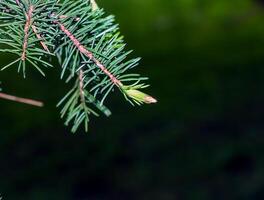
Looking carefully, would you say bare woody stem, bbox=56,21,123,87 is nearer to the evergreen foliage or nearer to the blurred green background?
the evergreen foliage

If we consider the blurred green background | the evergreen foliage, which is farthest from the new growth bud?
the blurred green background

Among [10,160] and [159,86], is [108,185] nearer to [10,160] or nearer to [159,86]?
[10,160]

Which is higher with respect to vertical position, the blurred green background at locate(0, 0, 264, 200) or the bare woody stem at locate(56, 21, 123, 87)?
the bare woody stem at locate(56, 21, 123, 87)

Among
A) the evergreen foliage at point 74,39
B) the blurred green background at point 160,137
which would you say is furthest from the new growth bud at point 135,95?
the blurred green background at point 160,137

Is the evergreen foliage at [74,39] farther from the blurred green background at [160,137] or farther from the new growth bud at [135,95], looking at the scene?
the blurred green background at [160,137]

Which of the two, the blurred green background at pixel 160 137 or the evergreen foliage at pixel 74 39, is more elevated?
the evergreen foliage at pixel 74 39

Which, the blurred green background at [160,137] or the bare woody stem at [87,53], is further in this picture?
the blurred green background at [160,137]

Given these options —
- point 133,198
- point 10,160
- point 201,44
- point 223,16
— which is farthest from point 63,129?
point 223,16

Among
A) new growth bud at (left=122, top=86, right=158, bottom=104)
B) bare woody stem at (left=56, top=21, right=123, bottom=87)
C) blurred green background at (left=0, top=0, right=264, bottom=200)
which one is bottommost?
blurred green background at (left=0, top=0, right=264, bottom=200)

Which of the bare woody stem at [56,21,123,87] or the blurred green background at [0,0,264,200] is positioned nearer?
the bare woody stem at [56,21,123,87]

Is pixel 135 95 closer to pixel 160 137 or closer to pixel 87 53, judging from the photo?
pixel 87 53
